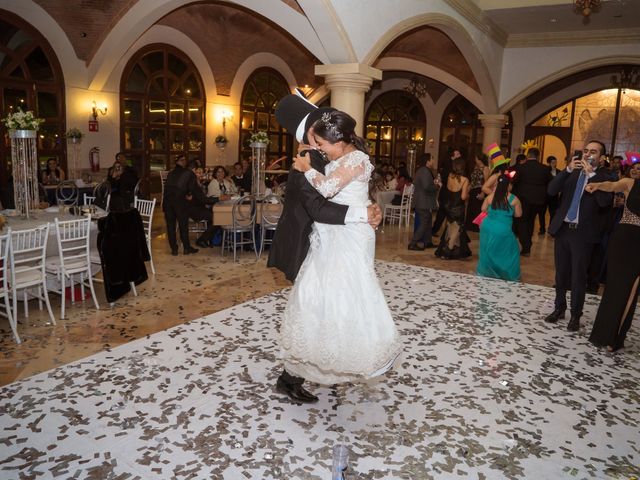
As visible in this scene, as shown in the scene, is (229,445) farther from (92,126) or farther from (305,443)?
(92,126)

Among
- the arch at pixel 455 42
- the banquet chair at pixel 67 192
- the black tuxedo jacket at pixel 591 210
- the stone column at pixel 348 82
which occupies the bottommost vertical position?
the banquet chair at pixel 67 192

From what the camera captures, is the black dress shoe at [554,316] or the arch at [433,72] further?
the arch at [433,72]

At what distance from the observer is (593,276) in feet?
20.7

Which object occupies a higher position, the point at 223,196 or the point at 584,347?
the point at 223,196

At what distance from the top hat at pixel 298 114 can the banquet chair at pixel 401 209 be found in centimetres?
793

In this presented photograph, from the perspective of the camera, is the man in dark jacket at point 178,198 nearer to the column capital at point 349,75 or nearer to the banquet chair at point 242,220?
the banquet chair at point 242,220

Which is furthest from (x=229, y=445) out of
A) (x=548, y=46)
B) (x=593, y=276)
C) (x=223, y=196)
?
(x=548, y=46)

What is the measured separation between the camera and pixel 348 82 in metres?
7.65

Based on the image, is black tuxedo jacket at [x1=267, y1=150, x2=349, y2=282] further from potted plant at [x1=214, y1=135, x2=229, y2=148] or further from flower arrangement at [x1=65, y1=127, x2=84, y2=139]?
potted plant at [x1=214, y1=135, x2=229, y2=148]

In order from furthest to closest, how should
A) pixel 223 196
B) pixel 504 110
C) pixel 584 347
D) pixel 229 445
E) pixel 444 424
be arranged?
pixel 504 110
pixel 223 196
pixel 584 347
pixel 444 424
pixel 229 445

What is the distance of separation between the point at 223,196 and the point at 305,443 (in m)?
5.96

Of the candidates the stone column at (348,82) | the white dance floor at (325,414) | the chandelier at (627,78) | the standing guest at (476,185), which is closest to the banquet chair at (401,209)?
the standing guest at (476,185)

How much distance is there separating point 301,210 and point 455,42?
30.8ft

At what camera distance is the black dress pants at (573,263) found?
4.54m
